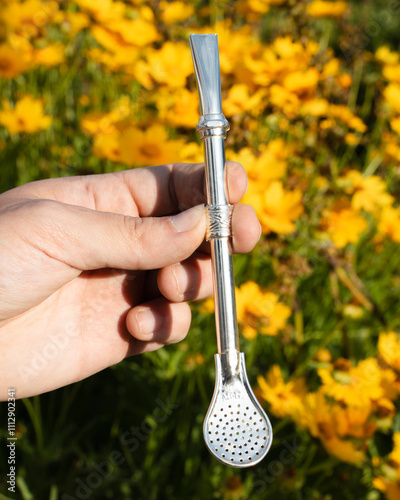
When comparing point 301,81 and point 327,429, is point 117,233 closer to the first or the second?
point 327,429

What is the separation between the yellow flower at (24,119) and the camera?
1.15 m

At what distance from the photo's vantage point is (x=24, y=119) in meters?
1.17

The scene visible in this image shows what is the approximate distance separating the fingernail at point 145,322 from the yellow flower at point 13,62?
85 cm

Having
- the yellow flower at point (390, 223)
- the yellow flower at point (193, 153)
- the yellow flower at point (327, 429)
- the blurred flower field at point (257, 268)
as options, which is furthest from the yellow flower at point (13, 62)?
the yellow flower at point (327, 429)

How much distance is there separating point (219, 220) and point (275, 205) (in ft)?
1.05

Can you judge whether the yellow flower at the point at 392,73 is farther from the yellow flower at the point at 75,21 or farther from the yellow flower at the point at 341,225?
the yellow flower at the point at 75,21

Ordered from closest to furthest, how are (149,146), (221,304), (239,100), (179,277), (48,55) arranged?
(221,304), (179,277), (239,100), (149,146), (48,55)

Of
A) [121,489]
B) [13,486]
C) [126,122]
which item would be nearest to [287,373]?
[121,489]

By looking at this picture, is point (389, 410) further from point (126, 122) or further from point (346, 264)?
point (126, 122)

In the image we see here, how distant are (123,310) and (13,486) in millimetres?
373

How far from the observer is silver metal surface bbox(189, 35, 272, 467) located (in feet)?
1.74

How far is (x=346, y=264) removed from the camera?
95cm

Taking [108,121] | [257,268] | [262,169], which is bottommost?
[257,268]

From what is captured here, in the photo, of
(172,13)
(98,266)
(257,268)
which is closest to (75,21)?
(172,13)
